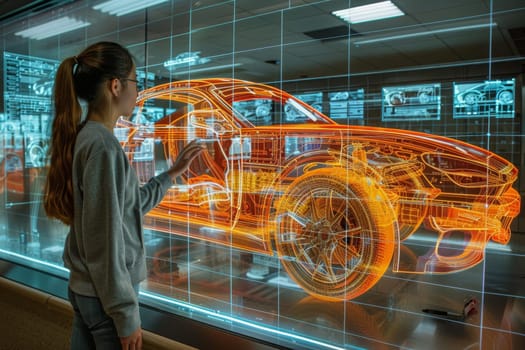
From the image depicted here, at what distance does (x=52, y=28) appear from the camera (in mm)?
3434

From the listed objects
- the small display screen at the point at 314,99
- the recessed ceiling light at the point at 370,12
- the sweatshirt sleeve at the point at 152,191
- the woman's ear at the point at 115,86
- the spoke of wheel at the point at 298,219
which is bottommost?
the spoke of wheel at the point at 298,219

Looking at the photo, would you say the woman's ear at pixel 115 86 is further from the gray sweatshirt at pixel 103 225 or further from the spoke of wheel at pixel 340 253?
the spoke of wheel at pixel 340 253

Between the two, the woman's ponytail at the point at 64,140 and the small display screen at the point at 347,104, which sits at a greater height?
the small display screen at the point at 347,104

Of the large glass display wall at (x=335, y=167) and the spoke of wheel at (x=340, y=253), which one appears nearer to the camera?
the large glass display wall at (x=335, y=167)

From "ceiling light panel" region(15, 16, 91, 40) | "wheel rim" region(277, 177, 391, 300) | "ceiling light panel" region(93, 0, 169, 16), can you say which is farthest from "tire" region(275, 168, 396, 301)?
"ceiling light panel" region(15, 16, 91, 40)

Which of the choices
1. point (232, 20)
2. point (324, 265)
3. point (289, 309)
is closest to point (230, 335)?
point (289, 309)

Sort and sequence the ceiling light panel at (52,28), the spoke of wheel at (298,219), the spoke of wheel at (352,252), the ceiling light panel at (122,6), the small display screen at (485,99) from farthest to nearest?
the ceiling light panel at (52,28) < the ceiling light panel at (122,6) < the spoke of wheel at (298,219) < the spoke of wheel at (352,252) < the small display screen at (485,99)

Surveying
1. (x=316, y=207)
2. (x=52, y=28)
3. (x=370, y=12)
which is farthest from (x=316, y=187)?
(x=52, y=28)

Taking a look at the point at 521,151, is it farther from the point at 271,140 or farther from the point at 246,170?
the point at 246,170

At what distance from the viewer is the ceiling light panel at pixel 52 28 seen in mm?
3244

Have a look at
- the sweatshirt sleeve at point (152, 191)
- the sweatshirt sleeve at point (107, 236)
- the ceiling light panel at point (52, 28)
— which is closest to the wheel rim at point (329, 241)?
the sweatshirt sleeve at point (152, 191)

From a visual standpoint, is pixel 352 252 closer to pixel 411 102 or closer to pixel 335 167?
pixel 335 167

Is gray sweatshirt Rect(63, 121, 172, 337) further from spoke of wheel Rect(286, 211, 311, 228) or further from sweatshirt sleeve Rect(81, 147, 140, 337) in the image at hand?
spoke of wheel Rect(286, 211, 311, 228)

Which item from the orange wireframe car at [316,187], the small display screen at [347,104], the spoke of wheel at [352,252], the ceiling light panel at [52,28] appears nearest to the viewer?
the orange wireframe car at [316,187]
